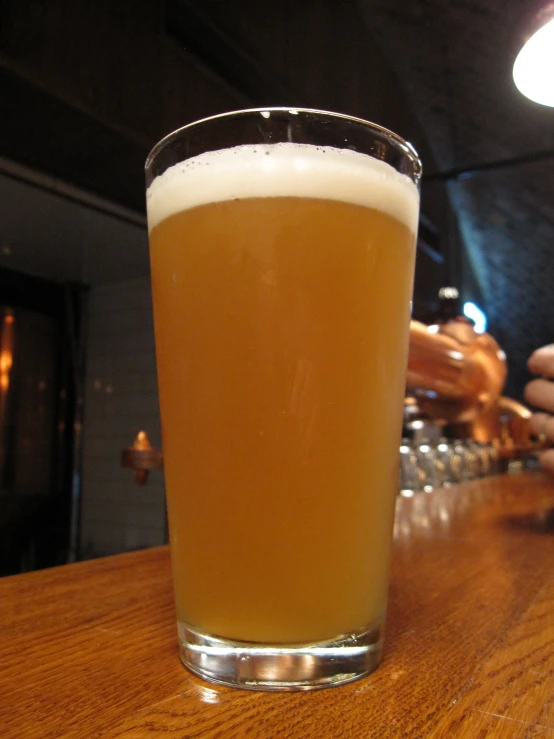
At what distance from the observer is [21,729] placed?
245 millimetres

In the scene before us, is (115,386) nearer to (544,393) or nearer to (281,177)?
(544,393)

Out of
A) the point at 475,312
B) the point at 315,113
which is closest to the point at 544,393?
the point at 315,113

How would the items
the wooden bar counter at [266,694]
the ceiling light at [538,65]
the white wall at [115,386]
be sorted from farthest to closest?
the white wall at [115,386], the ceiling light at [538,65], the wooden bar counter at [266,694]

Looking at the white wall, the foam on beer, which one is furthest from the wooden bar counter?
the white wall

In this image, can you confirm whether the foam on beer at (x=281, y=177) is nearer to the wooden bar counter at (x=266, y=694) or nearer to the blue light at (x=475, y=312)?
the wooden bar counter at (x=266, y=694)

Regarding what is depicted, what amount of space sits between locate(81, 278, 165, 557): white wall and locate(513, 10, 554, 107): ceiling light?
2118 mm

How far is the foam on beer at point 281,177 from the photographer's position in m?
0.33

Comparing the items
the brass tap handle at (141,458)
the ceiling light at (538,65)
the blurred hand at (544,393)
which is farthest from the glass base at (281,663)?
the ceiling light at (538,65)

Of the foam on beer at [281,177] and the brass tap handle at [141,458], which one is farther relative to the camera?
the brass tap handle at [141,458]

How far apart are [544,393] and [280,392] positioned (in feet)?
2.52

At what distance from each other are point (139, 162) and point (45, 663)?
163 centimetres

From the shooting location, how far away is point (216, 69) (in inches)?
75.7

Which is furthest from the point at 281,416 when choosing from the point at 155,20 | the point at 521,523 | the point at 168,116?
the point at 155,20

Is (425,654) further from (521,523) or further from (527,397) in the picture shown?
(527,397)
